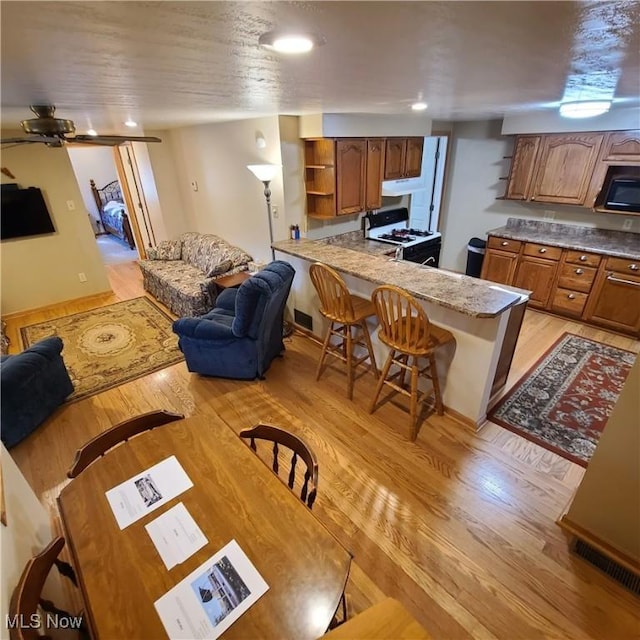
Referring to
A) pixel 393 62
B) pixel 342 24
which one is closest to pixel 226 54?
pixel 342 24

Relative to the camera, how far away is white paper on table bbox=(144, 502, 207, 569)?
1.15 meters

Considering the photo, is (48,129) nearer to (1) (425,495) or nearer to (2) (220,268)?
(2) (220,268)

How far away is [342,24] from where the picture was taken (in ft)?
2.55

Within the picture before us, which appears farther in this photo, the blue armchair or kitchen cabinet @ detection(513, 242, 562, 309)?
kitchen cabinet @ detection(513, 242, 562, 309)

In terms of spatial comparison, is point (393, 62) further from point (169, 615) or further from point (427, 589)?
point (427, 589)

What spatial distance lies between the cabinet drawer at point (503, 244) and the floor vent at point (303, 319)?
2547 millimetres

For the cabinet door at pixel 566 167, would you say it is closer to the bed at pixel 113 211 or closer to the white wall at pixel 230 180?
the white wall at pixel 230 180

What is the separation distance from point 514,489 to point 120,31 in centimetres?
277

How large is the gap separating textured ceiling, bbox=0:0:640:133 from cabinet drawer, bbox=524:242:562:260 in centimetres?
242

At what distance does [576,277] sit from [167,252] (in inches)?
209

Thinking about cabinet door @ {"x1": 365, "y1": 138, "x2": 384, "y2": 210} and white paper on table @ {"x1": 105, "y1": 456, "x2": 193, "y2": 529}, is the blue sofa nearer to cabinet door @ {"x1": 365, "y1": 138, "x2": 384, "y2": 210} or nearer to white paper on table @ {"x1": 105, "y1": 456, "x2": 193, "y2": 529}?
white paper on table @ {"x1": 105, "y1": 456, "x2": 193, "y2": 529}

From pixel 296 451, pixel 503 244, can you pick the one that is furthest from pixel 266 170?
pixel 503 244

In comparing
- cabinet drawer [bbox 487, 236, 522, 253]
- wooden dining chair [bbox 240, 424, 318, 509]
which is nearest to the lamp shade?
wooden dining chair [bbox 240, 424, 318, 509]

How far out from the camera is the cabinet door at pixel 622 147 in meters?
3.31
